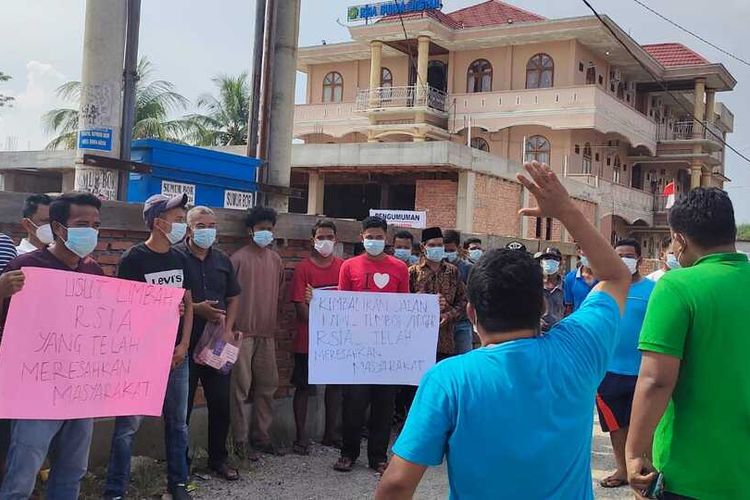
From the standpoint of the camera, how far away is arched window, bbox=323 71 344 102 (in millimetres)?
36281

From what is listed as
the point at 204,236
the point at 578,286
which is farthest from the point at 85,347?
the point at 578,286

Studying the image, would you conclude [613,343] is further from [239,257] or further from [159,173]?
[159,173]

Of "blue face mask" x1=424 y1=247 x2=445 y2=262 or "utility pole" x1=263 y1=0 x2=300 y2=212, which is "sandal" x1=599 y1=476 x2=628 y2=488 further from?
"utility pole" x1=263 y1=0 x2=300 y2=212

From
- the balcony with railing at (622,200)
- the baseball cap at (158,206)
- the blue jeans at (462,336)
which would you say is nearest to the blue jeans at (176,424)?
the baseball cap at (158,206)

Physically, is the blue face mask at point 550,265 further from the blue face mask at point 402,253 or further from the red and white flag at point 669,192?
the blue face mask at point 402,253

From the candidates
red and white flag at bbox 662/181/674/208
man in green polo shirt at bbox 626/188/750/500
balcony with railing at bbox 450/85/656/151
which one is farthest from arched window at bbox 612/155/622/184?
man in green polo shirt at bbox 626/188/750/500

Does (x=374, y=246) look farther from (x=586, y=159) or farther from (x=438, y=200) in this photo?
(x=586, y=159)

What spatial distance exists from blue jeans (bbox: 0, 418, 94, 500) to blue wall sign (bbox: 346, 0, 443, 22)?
2957cm

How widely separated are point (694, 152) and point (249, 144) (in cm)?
3201

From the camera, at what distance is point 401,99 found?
3228 centimetres

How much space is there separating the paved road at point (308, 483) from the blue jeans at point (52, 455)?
4.45ft

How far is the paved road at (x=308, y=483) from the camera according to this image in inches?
198

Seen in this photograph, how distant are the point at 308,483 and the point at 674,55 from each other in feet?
127

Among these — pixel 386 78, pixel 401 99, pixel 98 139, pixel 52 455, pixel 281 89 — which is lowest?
pixel 52 455
